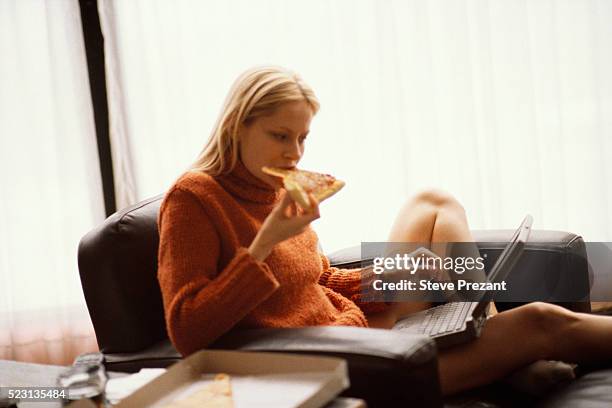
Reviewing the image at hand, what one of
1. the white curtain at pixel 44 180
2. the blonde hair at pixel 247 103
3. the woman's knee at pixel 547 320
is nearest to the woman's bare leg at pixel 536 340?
the woman's knee at pixel 547 320

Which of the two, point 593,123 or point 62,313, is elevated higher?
point 593,123

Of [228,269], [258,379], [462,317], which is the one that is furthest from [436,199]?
[258,379]

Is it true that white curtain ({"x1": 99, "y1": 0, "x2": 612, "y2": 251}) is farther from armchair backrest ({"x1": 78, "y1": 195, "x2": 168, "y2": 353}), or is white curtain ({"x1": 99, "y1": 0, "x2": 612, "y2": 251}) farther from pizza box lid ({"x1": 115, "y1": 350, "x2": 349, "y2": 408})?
pizza box lid ({"x1": 115, "y1": 350, "x2": 349, "y2": 408})

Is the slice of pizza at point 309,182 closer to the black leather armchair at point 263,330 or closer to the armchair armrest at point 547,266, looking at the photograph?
the black leather armchair at point 263,330

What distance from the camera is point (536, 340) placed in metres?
1.59

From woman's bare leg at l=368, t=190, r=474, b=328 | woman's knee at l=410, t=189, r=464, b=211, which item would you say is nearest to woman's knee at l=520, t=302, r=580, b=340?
woman's bare leg at l=368, t=190, r=474, b=328

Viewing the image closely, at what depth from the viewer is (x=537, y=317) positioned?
1604mm

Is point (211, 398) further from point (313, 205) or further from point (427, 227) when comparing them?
point (427, 227)

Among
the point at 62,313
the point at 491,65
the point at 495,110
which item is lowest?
the point at 62,313

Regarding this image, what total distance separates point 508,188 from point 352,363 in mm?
1963

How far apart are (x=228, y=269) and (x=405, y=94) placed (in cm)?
183

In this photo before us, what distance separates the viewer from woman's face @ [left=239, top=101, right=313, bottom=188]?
153 cm

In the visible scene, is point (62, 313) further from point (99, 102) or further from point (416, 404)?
point (416, 404)

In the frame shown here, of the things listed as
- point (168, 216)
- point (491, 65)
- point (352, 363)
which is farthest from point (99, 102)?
point (352, 363)
